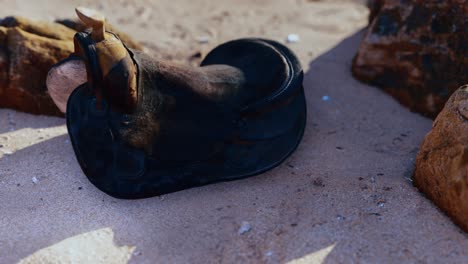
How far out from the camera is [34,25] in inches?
134

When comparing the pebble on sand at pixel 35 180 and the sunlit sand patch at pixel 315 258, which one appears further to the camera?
the pebble on sand at pixel 35 180

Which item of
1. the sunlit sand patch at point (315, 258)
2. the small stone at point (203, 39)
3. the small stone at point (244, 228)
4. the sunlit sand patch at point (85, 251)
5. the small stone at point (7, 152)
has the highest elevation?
the sunlit sand patch at point (315, 258)

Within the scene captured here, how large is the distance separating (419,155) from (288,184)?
72 centimetres

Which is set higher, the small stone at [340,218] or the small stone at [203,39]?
the small stone at [340,218]

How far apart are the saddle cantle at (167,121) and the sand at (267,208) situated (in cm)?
11

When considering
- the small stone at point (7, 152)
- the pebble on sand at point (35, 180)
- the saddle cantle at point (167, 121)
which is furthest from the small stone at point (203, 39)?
the pebble on sand at point (35, 180)

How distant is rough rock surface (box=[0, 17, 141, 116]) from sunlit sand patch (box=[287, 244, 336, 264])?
1.95 meters

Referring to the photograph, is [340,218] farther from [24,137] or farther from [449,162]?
[24,137]

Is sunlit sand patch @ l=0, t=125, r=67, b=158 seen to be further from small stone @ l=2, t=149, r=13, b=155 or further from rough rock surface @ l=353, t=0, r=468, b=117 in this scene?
rough rock surface @ l=353, t=0, r=468, b=117

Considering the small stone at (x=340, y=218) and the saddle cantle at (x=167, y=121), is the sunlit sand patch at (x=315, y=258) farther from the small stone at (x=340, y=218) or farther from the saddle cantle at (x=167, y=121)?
the saddle cantle at (x=167, y=121)

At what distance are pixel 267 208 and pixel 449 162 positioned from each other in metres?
0.93

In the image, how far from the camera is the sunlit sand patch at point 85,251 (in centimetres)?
231

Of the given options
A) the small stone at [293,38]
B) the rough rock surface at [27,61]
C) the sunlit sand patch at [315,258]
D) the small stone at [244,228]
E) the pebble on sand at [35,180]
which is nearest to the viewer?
the sunlit sand patch at [315,258]

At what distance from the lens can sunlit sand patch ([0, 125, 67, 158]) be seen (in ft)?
9.97
